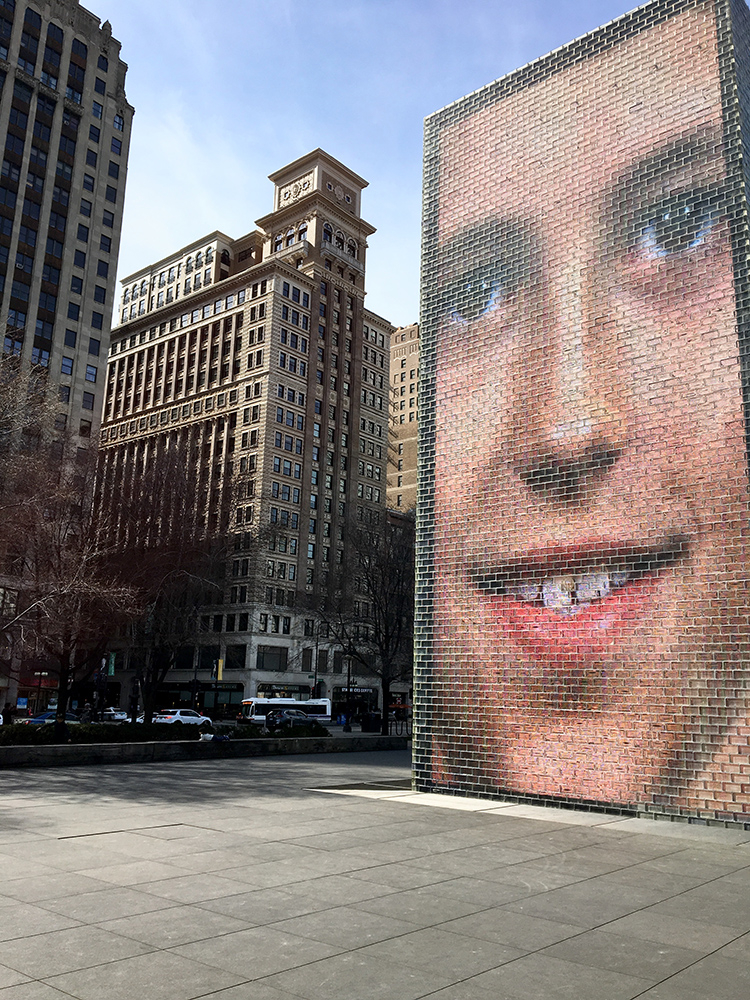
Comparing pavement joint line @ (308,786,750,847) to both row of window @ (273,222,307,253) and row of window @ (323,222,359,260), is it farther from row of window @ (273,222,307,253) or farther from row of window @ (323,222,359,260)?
row of window @ (273,222,307,253)

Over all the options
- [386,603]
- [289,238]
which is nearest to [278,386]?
[289,238]

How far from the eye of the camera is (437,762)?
15.5 meters

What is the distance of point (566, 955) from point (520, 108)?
54.9 feet

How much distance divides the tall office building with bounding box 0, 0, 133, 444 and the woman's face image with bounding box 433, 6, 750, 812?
57458 mm

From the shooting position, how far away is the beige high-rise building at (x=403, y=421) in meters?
132

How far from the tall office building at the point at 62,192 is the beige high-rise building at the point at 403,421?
62162 millimetres

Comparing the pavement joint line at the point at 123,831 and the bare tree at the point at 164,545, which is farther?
the bare tree at the point at 164,545

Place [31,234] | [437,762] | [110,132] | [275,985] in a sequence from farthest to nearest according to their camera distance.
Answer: [110,132] < [31,234] < [437,762] < [275,985]

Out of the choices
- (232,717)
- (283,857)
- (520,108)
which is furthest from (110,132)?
(283,857)

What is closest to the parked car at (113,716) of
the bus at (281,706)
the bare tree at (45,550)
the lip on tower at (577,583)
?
the bus at (281,706)

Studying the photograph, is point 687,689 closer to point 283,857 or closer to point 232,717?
point 283,857

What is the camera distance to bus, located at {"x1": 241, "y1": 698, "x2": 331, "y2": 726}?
204 ft

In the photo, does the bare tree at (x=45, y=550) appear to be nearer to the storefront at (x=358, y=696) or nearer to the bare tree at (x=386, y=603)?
the bare tree at (x=386, y=603)

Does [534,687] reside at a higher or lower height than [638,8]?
lower
